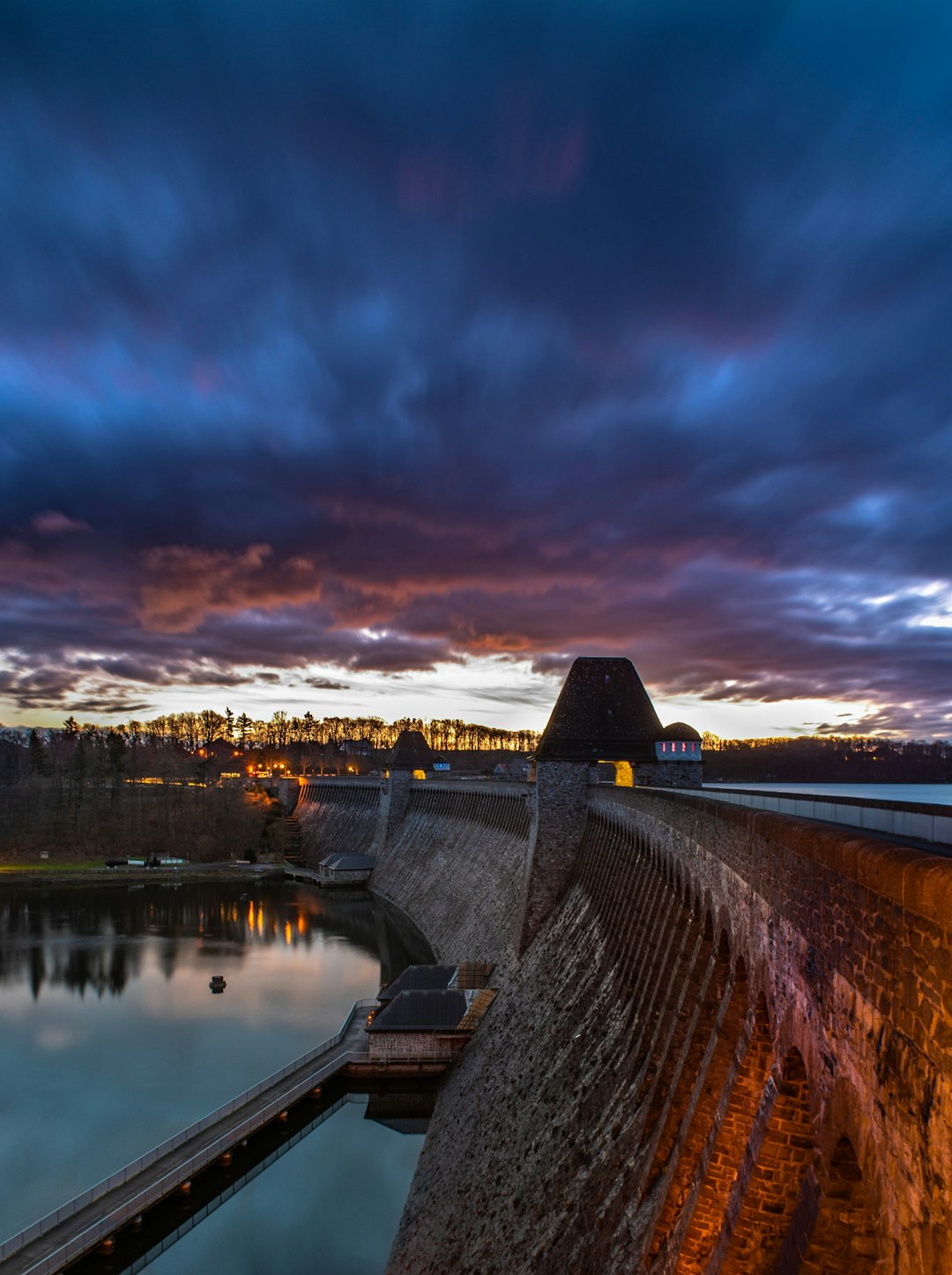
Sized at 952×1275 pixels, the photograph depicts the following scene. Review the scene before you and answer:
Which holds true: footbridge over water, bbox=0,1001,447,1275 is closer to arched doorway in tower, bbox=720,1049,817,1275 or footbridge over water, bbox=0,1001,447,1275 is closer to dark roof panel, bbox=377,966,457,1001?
dark roof panel, bbox=377,966,457,1001

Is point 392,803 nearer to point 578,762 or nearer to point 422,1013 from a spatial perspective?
point 422,1013

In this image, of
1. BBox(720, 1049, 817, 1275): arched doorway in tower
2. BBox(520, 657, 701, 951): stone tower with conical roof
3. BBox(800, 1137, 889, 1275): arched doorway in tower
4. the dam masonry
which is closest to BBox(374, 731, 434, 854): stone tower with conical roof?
the dam masonry

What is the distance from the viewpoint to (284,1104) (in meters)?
25.6

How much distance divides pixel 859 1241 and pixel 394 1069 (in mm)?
25928

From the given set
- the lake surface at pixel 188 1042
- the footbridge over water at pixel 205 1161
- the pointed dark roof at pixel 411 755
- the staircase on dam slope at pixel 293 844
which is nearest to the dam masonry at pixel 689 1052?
the lake surface at pixel 188 1042

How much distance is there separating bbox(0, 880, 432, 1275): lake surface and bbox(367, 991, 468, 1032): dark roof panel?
3017 millimetres

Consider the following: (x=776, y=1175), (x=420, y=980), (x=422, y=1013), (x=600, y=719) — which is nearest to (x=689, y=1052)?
(x=776, y=1175)

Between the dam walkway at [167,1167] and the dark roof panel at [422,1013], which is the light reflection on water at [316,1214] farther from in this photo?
the dark roof panel at [422,1013]

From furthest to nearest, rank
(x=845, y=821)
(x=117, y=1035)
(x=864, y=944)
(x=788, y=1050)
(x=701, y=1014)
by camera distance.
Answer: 1. (x=117, y=1035)
2. (x=701, y=1014)
3. (x=845, y=821)
4. (x=788, y=1050)
5. (x=864, y=944)

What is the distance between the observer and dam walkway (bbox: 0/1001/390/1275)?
1803 centimetres

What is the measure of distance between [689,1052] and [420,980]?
74.1 ft

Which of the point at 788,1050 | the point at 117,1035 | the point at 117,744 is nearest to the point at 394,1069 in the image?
the point at 117,1035

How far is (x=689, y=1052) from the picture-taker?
462 inches

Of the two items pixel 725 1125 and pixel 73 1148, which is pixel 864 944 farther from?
pixel 73 1148
